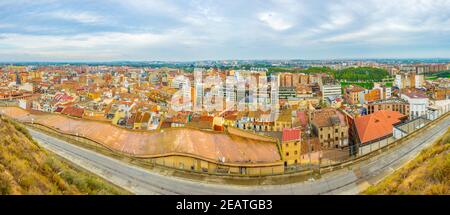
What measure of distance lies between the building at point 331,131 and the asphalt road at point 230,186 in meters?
8.82

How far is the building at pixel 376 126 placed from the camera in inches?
795

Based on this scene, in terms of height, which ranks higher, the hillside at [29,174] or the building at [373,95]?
the hillside at [29,174]

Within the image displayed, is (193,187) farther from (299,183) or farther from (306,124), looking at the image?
(306,124)

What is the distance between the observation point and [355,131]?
23.8 metres

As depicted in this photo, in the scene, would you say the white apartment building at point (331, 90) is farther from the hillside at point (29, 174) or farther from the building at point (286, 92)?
the hillside at point (29, 174)

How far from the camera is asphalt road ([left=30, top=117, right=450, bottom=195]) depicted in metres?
10.8

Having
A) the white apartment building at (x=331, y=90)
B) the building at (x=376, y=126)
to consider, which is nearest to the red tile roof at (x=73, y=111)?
the building at (x=376, y=126)

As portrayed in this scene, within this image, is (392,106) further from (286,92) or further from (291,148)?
(286,92)

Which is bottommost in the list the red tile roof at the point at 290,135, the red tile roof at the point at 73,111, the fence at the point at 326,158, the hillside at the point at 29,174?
the fence at the point at 326,158

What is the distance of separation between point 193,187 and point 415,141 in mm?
10459

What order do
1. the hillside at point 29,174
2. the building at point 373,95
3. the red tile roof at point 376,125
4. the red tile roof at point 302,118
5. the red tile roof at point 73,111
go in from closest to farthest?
the hillside at point 29,174 → the red tile roof at point 376,125 → the red tile roof at point 302,118 → the red tile roof at point 73,111 → the building at point 373,95

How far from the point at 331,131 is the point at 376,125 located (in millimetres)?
2766

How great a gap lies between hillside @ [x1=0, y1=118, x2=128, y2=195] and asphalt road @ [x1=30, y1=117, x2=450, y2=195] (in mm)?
3884
